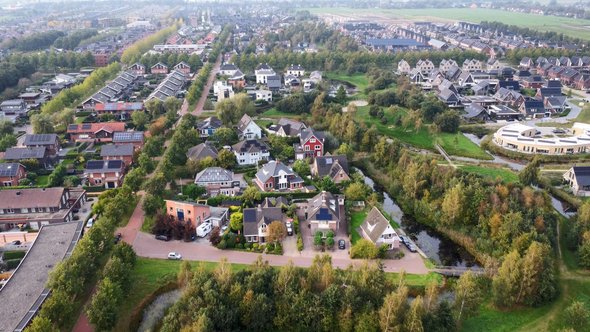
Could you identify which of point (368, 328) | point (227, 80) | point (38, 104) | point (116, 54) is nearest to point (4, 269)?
point (368, 328)

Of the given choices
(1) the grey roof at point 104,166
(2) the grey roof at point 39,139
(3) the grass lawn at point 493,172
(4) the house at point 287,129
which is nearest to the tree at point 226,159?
(1) the grey roof at point 104,166

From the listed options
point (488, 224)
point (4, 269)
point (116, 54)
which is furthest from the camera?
point (116, 54)

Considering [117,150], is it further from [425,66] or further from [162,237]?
[425,66]

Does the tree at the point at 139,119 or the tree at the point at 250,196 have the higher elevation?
the tree at the point at 139,119

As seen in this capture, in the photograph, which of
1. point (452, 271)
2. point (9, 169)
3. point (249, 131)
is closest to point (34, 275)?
point (9, 169)

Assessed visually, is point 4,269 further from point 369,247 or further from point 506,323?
point 506,323

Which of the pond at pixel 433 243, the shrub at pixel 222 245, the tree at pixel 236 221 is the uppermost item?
the tree at pixel 236 221

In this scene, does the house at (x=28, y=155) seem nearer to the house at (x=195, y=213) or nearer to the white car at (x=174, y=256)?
the house at (x=195, y=213)
